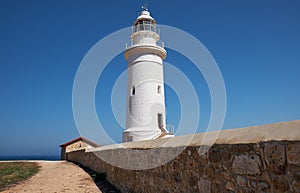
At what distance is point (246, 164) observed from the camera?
2283 millimetres

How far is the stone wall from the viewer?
75.5 inches

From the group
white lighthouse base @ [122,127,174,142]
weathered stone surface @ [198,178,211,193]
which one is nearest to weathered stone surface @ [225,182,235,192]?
weathered stone surface @ [198,178,211,193]

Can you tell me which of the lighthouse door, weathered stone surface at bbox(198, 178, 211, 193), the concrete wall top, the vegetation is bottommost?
the vegetation

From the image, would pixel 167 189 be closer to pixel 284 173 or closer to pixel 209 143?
pixel 209 143

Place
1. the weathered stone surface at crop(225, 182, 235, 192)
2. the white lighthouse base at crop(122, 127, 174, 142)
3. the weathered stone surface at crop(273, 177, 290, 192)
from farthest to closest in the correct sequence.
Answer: the white lighthouse base at crop(122, 127, 174, 142), the weathered stone surface at crop(225, 182, 235, 192), the weathered stone surface at crop(273, 177, 290, 192)

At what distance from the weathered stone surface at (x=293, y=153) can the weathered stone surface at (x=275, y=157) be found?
49mm

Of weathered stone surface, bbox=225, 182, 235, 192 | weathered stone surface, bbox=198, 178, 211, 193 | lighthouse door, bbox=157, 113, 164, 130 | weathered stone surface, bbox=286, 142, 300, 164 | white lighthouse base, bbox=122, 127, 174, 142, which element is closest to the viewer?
weathered stone surface, bbox=286, 142, 300, 164

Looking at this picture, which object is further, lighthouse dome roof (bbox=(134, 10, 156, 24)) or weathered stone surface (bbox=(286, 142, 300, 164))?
lighthouse dome roof (bbox=(134, 10, 156, 24))

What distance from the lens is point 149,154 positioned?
4.56 m

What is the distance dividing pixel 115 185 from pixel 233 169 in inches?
192

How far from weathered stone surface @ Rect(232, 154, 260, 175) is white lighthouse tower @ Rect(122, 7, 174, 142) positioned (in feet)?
37.8

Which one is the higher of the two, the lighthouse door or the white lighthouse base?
the lighthouse door

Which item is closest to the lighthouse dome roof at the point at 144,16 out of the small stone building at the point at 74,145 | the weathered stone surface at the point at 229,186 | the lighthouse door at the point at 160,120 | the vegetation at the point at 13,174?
the lighthouse door at the point at 160,120

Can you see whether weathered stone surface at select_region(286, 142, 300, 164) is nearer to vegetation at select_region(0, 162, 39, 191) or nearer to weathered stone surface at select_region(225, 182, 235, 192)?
weathered stone surface at select_region(225, 182, 235, 192)
